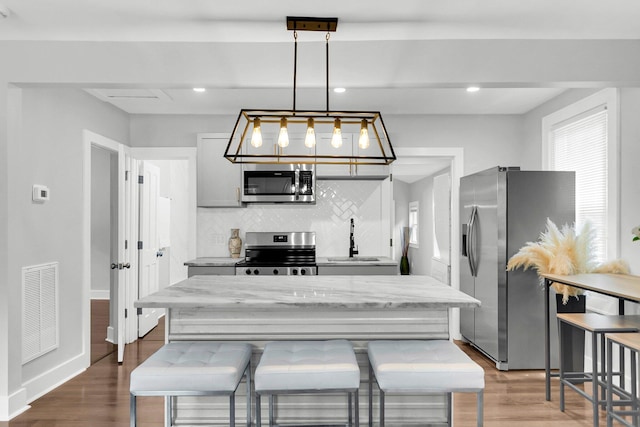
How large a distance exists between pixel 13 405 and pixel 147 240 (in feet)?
7.67

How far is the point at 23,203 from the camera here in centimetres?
327

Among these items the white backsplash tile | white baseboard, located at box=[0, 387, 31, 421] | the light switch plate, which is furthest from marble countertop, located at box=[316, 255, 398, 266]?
white baseboard, located at box=[0, 387, 31, 421]

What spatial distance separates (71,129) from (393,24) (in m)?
2.88

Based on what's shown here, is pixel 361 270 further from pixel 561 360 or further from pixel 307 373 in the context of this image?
pixel 307 373

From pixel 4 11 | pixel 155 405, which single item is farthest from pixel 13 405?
pixel 4 11

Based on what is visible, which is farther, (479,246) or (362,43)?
(479,246)

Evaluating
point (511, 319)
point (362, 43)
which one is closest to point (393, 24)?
point (362, 43)

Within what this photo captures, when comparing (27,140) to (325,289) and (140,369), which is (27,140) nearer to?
(140,369)

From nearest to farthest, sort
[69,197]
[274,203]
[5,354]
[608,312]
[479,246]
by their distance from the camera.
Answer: [5,354] < [608,312] < [69,197] < [479,246] < [274,203]

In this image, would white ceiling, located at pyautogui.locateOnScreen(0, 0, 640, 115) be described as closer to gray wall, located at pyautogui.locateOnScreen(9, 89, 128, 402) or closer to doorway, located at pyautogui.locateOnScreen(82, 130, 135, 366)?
gray wall, located at pyautogui.locateOnScreen(9, 89, 128, 402)

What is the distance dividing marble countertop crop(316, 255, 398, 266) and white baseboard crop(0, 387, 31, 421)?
2.64 meters

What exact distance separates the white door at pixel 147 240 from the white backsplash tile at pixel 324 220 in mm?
580

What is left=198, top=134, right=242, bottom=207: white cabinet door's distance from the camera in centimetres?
485

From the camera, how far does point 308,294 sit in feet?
8.20
